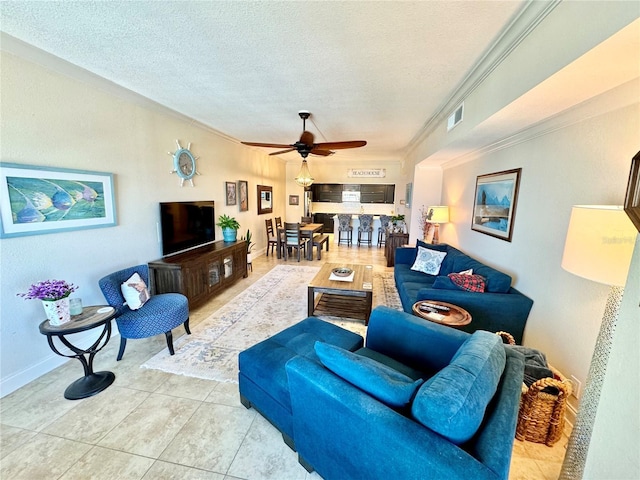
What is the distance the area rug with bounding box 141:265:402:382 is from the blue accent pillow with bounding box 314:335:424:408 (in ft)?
4.53

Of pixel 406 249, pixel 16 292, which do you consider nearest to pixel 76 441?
pixel 16 292

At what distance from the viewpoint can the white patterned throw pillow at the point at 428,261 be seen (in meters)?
3.83

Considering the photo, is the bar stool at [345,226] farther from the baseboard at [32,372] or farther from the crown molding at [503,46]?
the baseboard at [32,372]

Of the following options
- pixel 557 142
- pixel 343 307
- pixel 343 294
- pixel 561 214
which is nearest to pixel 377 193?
pixel 343 307

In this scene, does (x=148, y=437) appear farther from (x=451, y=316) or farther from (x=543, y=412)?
(x=543, y=412)

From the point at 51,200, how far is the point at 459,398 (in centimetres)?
333

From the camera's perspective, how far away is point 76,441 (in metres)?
1.68

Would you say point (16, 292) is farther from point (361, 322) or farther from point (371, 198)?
point (371, 198)

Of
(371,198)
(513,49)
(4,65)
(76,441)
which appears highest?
(513,49)

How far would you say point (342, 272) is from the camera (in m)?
3.61

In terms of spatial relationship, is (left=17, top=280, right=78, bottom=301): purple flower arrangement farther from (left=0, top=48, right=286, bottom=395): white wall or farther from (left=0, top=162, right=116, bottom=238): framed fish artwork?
(left=0, top=162, right=116, bottom=238): framed fish artwork

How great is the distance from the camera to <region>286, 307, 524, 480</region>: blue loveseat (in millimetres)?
905

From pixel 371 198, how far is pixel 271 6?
737 centimetres

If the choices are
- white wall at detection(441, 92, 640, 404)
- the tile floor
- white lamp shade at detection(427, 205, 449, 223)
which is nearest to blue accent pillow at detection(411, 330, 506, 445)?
the tile floor
